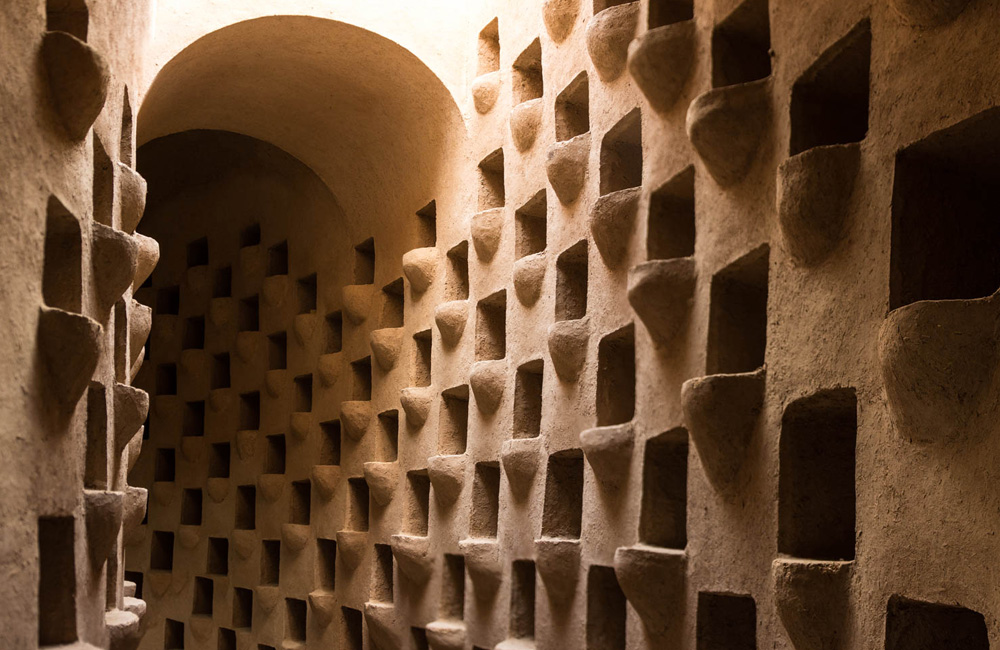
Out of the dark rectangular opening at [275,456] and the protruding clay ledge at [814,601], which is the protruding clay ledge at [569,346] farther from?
the dark rectangular opening at [275,456]

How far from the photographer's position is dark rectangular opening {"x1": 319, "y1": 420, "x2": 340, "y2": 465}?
730 centimetres

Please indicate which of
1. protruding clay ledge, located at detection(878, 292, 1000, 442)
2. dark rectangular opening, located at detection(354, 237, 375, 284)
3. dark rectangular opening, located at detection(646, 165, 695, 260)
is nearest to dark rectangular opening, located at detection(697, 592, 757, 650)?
protruding clay ledge, located at detection(878, 292, 1000, 442)

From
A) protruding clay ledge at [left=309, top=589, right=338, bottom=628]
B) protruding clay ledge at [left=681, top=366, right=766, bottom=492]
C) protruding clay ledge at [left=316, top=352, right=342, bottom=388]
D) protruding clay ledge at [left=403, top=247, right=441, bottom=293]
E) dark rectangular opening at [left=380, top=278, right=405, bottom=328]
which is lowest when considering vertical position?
protruding clay ledge at [left=309, top=589, right=338, bottom=628]

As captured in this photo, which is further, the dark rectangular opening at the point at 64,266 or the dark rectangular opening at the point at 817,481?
the dark rectangular opening at the point at 64,266

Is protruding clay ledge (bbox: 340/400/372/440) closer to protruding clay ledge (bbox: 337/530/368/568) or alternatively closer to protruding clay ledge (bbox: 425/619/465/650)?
protruding clay ledge (bbox: 337/530/368/568)

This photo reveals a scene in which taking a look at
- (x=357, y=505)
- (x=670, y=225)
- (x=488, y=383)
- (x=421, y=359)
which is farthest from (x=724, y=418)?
(x=357, y=505)

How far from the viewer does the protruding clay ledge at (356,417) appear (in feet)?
22.3

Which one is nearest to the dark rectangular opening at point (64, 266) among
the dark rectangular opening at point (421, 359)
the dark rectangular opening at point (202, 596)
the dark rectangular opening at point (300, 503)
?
the dark rectangular opening at point (421, 359)

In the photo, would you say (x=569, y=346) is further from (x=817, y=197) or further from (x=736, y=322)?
(x=817, y=197)

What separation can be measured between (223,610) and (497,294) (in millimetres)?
3705

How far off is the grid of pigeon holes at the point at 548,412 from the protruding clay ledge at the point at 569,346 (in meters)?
0.01

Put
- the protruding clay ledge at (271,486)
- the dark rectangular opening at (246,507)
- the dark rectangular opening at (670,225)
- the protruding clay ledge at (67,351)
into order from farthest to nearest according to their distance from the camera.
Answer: the dark rectangular opening at (246,507) < the protruding clay ledge at (271,486) < the dark rectangular opening at (670,225) < the protruding clay ledge at (67,351)

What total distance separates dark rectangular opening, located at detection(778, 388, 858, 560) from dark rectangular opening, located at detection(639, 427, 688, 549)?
75cm

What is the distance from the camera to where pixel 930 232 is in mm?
2822
